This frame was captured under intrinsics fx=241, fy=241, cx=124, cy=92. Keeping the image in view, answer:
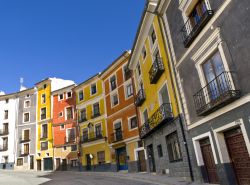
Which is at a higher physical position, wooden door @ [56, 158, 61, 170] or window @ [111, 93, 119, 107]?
window @ [111, 93, 119, 107]

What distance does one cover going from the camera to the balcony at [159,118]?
14352 mm

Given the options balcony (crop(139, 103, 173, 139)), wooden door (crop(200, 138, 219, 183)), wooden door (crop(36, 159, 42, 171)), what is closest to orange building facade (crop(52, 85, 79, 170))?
wooden door (crop(36, 159, 42, 171))

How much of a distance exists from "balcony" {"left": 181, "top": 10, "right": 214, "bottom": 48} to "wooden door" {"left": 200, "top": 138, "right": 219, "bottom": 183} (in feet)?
15.5

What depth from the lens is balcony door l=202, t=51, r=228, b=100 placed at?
9.33 meters

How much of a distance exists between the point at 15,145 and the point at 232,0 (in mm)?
38998

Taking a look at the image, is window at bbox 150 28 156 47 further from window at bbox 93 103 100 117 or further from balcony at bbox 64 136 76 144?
balcony at bbox 64 136 76 144

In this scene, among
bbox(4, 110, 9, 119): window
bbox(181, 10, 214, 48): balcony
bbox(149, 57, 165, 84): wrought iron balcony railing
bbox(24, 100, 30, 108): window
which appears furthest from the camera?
bbox(4, 110, 9, 119): window

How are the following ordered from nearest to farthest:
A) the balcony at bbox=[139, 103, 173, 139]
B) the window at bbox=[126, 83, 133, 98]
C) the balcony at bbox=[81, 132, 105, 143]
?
the balcony at bbox=[139, 103, 173, 139], the window at bbox=[126, 83, 133, 98], the balcony at bbox=[81, 132, 105, 143]

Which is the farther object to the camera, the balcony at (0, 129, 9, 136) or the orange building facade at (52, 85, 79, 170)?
the balcony at (0, 129, 9, 136)

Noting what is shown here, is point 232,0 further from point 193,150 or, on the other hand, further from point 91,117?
point 91,117

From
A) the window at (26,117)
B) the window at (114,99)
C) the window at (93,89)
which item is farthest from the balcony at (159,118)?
the window at (26,117)

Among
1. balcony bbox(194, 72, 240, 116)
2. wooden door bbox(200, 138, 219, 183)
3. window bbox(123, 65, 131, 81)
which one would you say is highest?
window bbox(123, 65, 131, 81)

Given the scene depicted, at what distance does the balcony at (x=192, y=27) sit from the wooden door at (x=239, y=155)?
4.51 metres

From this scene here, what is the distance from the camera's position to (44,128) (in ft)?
126
